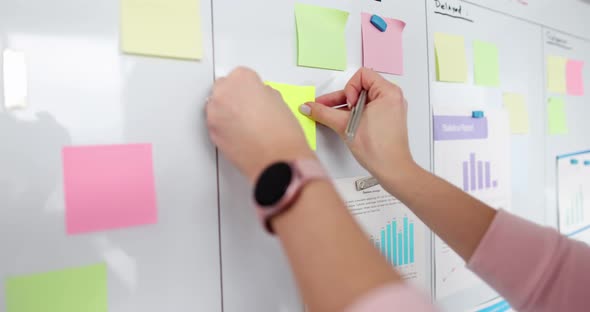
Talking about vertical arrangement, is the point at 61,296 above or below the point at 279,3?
below

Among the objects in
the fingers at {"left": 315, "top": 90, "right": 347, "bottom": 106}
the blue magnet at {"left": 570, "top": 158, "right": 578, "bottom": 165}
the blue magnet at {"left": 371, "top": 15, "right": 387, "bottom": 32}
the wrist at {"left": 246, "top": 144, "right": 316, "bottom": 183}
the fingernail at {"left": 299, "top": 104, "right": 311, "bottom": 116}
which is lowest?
the blue magnet at {"left": 570, "top": 158, "right": 578, "bottom": 165}

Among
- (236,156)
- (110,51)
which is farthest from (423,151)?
(110,51)

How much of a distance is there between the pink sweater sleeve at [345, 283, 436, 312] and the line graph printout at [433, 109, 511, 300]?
484mm

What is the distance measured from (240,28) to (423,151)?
0.41 m

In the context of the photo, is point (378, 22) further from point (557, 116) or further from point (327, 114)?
point (557, 116)

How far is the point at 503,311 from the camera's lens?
85 centimetres

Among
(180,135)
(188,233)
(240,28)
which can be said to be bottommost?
(188,233)

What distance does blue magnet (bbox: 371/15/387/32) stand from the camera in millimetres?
613

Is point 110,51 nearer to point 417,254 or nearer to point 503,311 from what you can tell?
point 417,254

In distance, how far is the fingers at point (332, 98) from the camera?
557mm

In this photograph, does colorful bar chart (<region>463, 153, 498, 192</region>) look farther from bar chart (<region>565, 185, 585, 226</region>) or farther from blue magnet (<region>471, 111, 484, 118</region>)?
bar chart (<region>565, 185, 585, 226</region>)

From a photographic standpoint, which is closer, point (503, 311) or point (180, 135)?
point (180, 135)

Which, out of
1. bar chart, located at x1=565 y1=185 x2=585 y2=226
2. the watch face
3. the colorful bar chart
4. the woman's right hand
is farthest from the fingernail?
bar chart, located at x1=565 y1=185 x2=585 y2=226

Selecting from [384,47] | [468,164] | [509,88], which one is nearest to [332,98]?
[384,47]
